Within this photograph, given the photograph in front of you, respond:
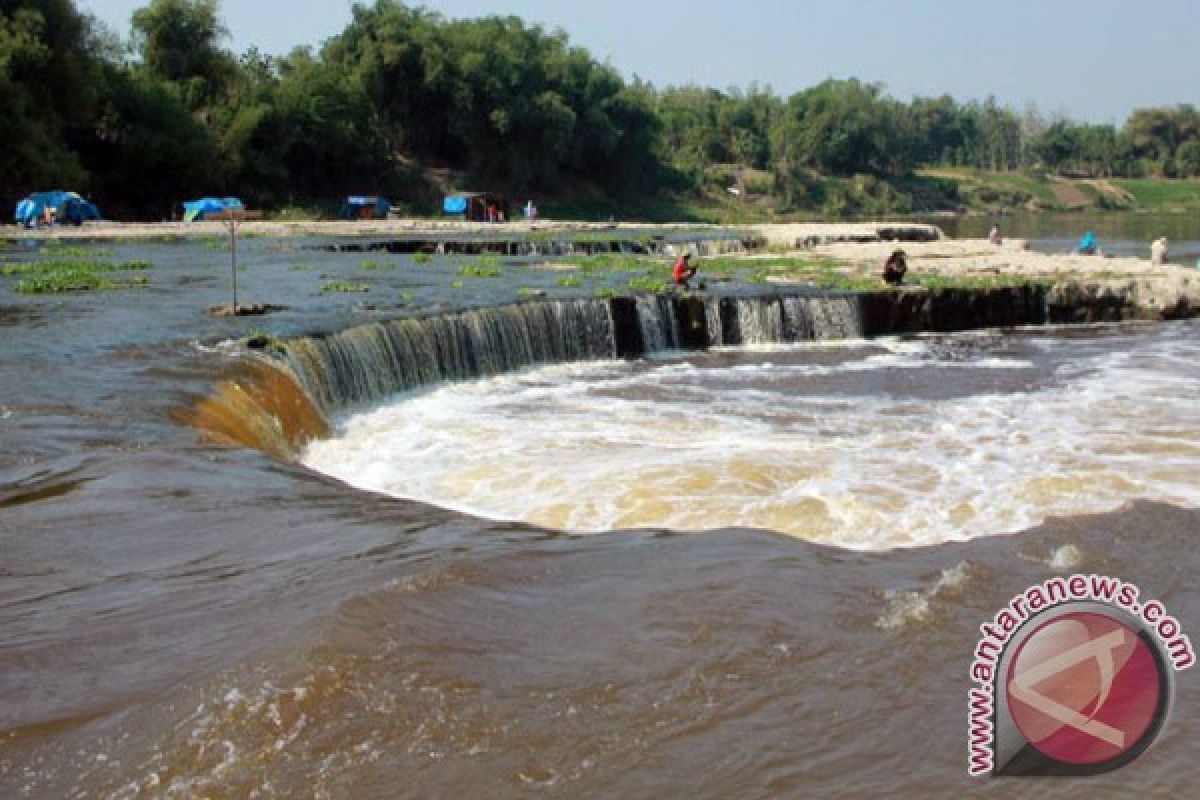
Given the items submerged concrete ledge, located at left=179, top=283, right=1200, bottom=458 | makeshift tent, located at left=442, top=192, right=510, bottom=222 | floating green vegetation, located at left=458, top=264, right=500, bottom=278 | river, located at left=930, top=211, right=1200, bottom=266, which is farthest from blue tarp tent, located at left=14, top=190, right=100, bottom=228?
river, located at left=930, top=211, right=1200, bottom=266

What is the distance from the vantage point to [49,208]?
4206 cm

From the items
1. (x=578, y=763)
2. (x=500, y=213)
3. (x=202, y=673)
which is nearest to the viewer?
(x=578, y=763)

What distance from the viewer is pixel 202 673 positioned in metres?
5.12

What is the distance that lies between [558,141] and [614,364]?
54904 mm

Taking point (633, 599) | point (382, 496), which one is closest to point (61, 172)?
point (382, 496)

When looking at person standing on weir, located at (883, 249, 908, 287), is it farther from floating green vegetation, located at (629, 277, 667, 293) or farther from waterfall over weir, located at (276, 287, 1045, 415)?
floating green vegetation, located at (629, 277, 667, 293)

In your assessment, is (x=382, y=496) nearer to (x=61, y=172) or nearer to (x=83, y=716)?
(x=83, y=716)

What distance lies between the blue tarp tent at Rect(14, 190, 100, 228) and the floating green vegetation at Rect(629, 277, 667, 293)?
2614 cm

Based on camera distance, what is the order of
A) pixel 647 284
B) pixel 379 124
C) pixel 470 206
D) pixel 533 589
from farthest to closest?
1. pixel 379 124
2. pixel 470 206
3. pixel 647 284
4. pixel 533 589

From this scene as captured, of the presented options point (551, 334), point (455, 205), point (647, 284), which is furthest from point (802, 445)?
point (455, 205)

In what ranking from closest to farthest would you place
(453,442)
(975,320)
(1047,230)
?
(453,442) < (975,320) < (1047,230)

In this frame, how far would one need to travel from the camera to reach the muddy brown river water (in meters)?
4.49

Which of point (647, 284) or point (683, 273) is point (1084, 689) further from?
point (647, 284)

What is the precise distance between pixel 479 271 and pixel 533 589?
2174cm
